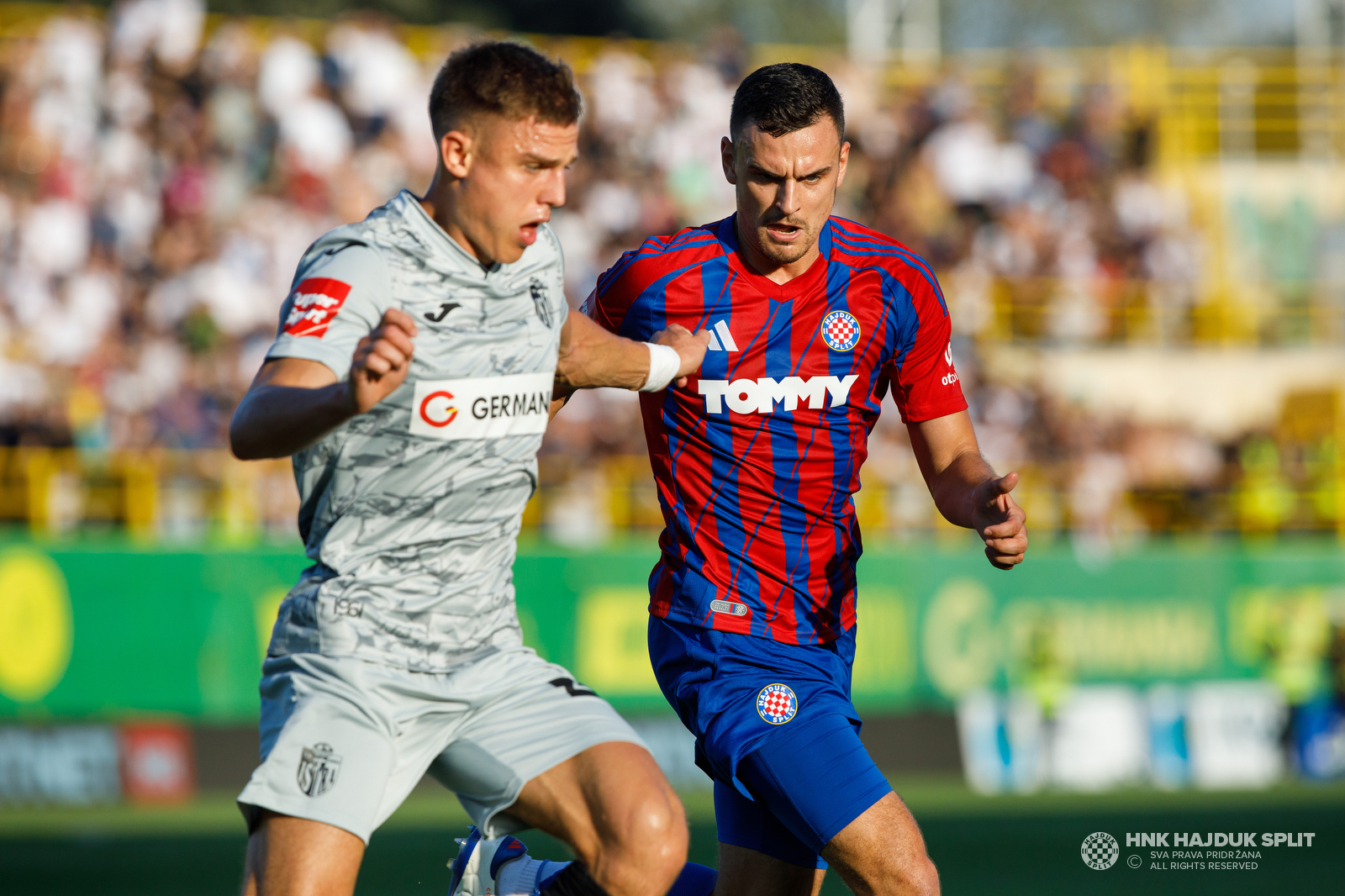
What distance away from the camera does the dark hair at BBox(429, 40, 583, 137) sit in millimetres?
4285

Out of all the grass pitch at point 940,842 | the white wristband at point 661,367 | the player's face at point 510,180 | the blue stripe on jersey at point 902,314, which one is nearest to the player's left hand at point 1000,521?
the blue stripe on jersey at point 902,314

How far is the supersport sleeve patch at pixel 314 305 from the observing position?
404 cm

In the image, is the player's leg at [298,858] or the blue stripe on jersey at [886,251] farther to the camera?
the blue stripe on jersey at [886,251]

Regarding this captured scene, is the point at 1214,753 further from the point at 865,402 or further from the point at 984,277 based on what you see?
the point at 865,402

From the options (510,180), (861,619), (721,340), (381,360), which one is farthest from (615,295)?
(861,619)

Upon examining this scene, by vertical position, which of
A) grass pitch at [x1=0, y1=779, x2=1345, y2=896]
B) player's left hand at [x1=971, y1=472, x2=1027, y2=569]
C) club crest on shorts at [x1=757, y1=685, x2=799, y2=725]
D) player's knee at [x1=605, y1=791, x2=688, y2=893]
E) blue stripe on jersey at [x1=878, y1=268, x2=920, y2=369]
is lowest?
grass pitch at [x1=0, y1=779, x2=1345, y2=896]

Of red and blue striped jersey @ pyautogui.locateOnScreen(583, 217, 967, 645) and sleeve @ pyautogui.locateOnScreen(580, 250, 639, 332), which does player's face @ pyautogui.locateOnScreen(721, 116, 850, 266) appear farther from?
sleeve @ pyautogui.locateOnScreen(580, 250, 639, 332)

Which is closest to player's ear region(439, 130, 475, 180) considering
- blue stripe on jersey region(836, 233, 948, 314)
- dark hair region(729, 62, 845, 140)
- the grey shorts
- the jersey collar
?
the jersey collar

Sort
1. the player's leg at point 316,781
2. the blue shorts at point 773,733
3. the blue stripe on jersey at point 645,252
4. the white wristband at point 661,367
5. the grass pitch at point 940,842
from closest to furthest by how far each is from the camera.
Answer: the player's leg at point 316,781, the blue shorts at point 773,733, the white wristband at point 661,367, the blue stripe on jersey at point 645,252, the grass pitch at point 940,842

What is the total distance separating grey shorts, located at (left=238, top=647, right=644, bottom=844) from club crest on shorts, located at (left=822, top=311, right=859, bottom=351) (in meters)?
1.44

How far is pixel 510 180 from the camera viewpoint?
430cm

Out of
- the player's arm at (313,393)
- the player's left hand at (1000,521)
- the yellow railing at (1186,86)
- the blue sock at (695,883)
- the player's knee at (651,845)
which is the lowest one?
the blue sock at (695,883)

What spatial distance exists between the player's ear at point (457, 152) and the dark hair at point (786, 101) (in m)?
1.11

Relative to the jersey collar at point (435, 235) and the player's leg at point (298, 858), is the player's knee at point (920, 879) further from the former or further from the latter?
the jersey collar at point (435, 235)
